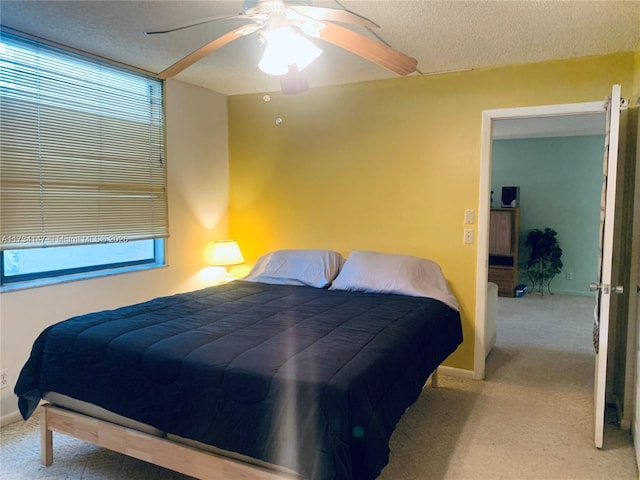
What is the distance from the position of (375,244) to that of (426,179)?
65 cm

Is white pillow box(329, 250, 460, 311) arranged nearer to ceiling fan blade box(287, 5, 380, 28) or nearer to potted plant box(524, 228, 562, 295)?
ceiling fan blade box(287, 5, 380, 28)

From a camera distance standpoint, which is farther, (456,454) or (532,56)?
(532,56)

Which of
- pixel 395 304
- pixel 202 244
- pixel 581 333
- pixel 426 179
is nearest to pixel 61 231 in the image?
pixel 202 244

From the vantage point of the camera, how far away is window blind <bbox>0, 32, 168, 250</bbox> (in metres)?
2.77

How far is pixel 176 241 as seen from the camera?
12.9ft

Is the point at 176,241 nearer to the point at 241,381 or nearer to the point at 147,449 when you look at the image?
the point at 147,449

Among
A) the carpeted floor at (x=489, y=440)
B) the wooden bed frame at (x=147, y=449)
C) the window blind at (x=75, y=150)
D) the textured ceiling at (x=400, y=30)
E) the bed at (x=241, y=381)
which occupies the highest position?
the textured ceiling at (x=400, y=30)

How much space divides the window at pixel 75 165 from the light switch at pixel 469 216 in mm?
2336

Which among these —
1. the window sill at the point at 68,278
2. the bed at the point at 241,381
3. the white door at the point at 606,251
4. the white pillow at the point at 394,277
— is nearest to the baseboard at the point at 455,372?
the white pillow at the point at 394,277

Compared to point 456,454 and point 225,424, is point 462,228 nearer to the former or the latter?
point 456,454

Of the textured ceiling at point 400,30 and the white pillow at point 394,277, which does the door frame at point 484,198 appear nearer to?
the white pillow at point 394,277

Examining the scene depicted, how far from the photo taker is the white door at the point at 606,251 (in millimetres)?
2402

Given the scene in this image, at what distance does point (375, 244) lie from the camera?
3.83m

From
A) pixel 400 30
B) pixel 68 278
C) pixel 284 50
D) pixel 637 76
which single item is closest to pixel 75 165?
pixel 68 278
